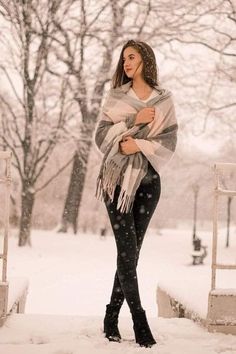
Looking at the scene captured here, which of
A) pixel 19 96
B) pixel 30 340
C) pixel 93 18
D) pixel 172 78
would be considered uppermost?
pixel 93 18

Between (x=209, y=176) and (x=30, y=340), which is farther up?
(x=209, y=176)

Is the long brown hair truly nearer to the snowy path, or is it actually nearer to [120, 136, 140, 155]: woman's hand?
[120, 136, 140, 155]: woman's hand

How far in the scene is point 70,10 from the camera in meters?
12.8

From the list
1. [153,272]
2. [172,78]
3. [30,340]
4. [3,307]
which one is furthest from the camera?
[172,78]

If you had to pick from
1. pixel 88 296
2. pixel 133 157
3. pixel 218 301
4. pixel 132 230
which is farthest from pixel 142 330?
pixel 88 296

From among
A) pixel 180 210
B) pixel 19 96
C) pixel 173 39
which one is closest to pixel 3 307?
pixel 19 96

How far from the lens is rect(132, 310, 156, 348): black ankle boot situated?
2.46 m

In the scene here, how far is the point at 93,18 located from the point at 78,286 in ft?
25.5

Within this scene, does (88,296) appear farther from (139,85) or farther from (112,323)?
(139,85)

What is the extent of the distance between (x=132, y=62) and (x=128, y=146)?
0.43 m

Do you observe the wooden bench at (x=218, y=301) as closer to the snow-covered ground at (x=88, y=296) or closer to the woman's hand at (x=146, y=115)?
the snow-covered ground at (x=88, y=296)

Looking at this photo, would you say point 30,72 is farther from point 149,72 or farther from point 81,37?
point 149,72

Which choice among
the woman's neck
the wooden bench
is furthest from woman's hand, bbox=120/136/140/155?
the wooden bench

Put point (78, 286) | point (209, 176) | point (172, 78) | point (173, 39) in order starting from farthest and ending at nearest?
point (209, 176) → point (172, 78) → point (173, 39) → point (78, 286)
